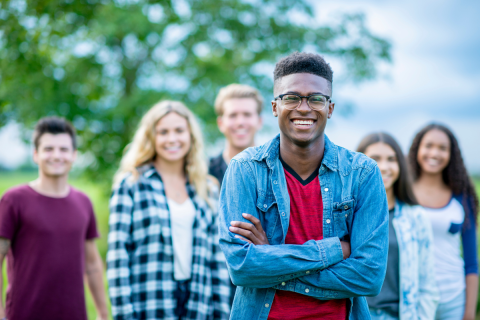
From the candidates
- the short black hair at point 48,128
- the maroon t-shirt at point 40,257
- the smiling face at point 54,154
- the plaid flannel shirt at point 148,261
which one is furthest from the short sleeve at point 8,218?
the plaid flannel shirt at point 148,261

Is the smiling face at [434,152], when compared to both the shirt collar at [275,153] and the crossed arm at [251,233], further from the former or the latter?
the crossed arm at [251,233]

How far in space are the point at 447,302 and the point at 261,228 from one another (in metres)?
2.45

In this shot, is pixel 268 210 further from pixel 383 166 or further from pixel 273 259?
pixel 383 166

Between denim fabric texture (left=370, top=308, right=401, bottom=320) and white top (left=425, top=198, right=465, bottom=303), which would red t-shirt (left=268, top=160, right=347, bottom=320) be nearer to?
denim fabric texture (left=370, top=308, right=401, bottom=320)

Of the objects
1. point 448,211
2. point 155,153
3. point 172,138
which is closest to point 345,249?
point 172,138

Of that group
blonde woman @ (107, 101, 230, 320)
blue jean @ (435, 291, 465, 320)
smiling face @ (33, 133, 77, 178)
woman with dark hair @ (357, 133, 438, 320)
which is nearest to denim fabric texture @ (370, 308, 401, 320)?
woman with dark hair @ (357, 133, 438, 320)

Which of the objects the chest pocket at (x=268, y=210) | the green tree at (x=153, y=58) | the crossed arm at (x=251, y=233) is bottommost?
the crossed arm at (x=251, y=233)

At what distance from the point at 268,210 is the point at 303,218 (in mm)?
189

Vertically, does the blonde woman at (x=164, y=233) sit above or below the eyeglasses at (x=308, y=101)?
below

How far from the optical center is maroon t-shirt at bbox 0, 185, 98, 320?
3.27 meters

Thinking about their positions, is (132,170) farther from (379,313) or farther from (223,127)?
(379,313)

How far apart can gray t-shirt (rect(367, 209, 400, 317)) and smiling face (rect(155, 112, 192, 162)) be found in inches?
72.4

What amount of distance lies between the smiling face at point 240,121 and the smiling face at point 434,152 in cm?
168

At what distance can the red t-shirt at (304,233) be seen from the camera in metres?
2.06
